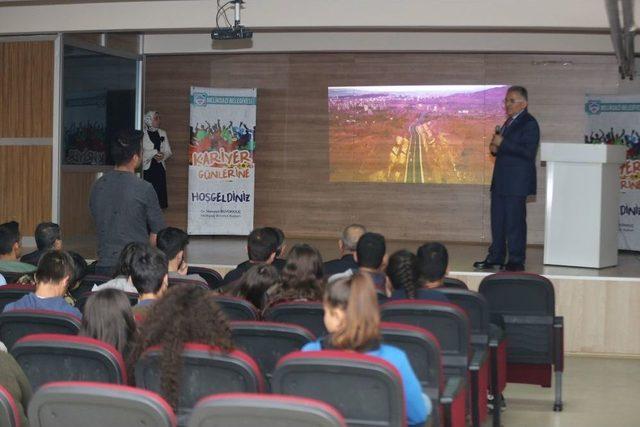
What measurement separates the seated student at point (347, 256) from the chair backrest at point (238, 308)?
1.30 meters

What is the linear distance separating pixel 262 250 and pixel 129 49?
20.7 feet

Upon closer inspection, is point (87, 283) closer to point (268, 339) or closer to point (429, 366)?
point (268, 339)

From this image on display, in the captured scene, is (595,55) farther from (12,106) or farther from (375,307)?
(375,307)

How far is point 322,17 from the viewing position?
8.77 m

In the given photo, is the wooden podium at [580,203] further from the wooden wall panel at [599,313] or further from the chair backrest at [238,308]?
the chair backrest at [238,308]

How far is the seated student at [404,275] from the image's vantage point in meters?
4.90

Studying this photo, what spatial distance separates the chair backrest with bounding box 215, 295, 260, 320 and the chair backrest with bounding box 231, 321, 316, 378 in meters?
0.56

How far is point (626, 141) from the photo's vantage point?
10789mm

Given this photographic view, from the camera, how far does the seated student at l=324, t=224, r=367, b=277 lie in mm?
5848

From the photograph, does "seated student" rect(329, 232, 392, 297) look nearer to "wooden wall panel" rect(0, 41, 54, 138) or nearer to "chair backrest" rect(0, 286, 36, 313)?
"chair backrest" rect(0, 286, 36, 313)

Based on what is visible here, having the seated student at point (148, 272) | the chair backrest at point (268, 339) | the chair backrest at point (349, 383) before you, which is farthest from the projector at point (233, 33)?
the chair backrest at point (349, 383)

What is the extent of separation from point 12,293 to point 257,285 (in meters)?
1.19

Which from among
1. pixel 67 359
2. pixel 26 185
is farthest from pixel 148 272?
pixel 26 185

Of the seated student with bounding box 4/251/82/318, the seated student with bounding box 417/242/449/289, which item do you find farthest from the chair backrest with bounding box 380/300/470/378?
the seated student with bounding box 4/251/82/318
